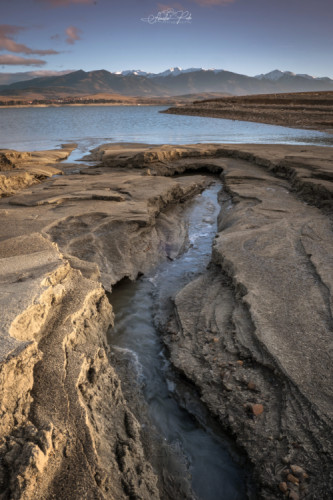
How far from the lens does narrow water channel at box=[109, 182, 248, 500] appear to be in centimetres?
247

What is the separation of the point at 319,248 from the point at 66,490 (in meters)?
4.15

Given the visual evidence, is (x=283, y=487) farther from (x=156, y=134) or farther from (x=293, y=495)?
(x=156, y=134)

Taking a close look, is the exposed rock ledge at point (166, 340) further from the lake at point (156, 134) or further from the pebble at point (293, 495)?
the lake at point (156, 134)

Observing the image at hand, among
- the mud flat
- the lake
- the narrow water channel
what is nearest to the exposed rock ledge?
the narrow water channel

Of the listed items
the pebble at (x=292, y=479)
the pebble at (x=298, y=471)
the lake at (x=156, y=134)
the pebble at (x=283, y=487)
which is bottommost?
the lake at (x=156, y=134)

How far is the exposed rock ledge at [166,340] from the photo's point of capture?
1.84 m

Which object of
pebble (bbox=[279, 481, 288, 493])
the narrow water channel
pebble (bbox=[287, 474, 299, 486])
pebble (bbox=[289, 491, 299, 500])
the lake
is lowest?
the lake

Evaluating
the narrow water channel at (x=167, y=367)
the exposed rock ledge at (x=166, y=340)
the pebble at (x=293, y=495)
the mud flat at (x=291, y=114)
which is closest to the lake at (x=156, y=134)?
the mud flat at (x=291, y=114)

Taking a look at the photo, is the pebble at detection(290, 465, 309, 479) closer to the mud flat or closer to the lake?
the lake

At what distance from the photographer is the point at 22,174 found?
944 centimetres

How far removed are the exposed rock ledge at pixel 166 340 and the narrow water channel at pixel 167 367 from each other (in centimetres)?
19

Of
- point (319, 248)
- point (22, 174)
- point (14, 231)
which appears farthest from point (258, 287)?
point (22, 174)

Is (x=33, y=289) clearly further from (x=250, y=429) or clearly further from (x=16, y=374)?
(x=250, y=429)

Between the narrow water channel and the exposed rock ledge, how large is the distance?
193 millimetres
